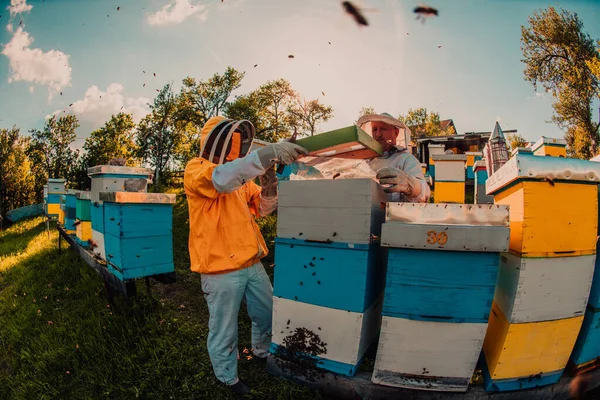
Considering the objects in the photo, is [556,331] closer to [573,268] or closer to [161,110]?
[573,268]

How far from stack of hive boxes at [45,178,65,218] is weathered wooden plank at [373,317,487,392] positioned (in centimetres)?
1043

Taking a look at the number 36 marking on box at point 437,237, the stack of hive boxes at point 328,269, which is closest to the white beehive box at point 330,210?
the stack of hive boxes at point 328,269

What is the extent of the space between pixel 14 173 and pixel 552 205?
92.9ft

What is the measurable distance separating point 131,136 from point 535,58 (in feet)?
94.7

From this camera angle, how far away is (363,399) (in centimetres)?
167

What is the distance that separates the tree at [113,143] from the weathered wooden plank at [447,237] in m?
23.4

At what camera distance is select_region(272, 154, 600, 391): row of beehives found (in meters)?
1.53

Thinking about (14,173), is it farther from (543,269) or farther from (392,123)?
(543,269)

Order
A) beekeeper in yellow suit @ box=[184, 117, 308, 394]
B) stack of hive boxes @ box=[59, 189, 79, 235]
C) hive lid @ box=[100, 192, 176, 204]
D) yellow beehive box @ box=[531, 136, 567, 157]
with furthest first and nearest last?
1. stack of hive boxes @ box=[59, 189, 79, 235]
2. yellow beehive box @ box=[531, 136, 567, 157]
3. hive lid @ box=[100, 192, 176, 204]
4. beekeeper in yellow suit @ box=[184, 117, 308, 394]

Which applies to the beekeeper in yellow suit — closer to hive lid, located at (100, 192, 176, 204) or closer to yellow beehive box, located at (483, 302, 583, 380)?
hive lid, located at (100, 192, 176, 204)

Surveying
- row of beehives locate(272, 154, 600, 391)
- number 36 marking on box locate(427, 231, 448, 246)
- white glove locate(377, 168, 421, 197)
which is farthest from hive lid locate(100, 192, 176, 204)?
number 36 marking on box locate(427, 231, 448, 246)

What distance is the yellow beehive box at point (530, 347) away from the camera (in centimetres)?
161

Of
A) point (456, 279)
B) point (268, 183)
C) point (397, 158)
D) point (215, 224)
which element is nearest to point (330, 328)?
point (456, 279)

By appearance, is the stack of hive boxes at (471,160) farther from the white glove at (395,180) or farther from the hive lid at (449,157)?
the white glove at (395,180)
